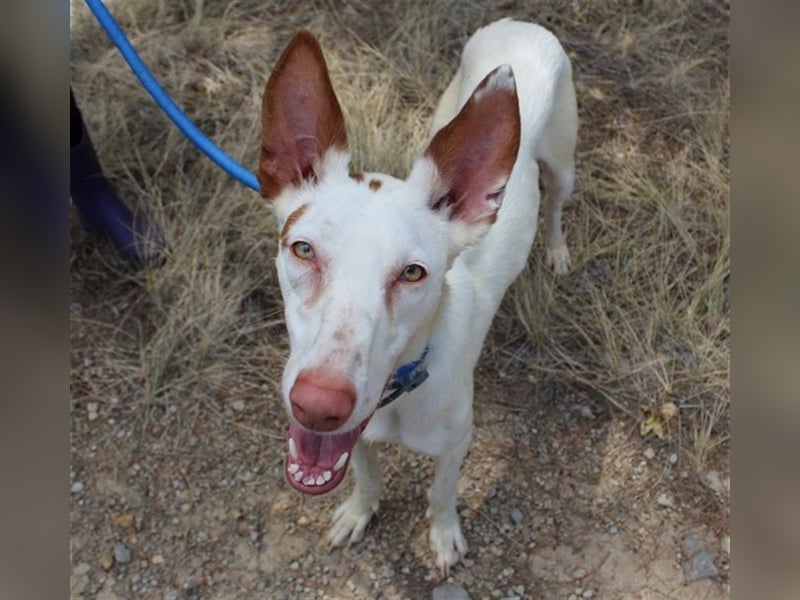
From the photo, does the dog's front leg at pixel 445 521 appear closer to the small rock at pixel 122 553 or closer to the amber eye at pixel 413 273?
the amber eye at pixel 413 273

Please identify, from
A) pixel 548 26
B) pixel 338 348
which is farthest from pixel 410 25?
pixel 338 348

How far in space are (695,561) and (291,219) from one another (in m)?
2.20

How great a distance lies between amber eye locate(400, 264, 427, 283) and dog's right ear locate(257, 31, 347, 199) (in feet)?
1.50

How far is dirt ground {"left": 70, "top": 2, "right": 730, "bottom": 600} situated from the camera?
333cm

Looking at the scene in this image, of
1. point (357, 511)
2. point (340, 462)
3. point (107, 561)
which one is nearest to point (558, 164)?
point (357, 511)

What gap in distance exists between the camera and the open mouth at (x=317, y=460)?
7.47ft

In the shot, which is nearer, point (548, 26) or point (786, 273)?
point (786, 273)

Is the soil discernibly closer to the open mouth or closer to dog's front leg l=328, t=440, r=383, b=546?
dog's front leg l=328, t=440, r=383, b=546

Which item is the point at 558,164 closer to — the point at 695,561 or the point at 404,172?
the point at 404,172

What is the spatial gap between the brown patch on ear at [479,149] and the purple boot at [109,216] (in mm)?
2103

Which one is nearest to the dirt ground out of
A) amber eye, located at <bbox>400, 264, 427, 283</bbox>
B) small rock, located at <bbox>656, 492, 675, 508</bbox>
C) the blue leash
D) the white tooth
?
small rock, located at <bbox>656, 492, 675, 508</bbox>

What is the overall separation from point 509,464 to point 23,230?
2580 millimetres

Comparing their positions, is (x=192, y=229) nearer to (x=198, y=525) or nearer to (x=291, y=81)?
(x=198, y=525)

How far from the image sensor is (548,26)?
15.8 ft
